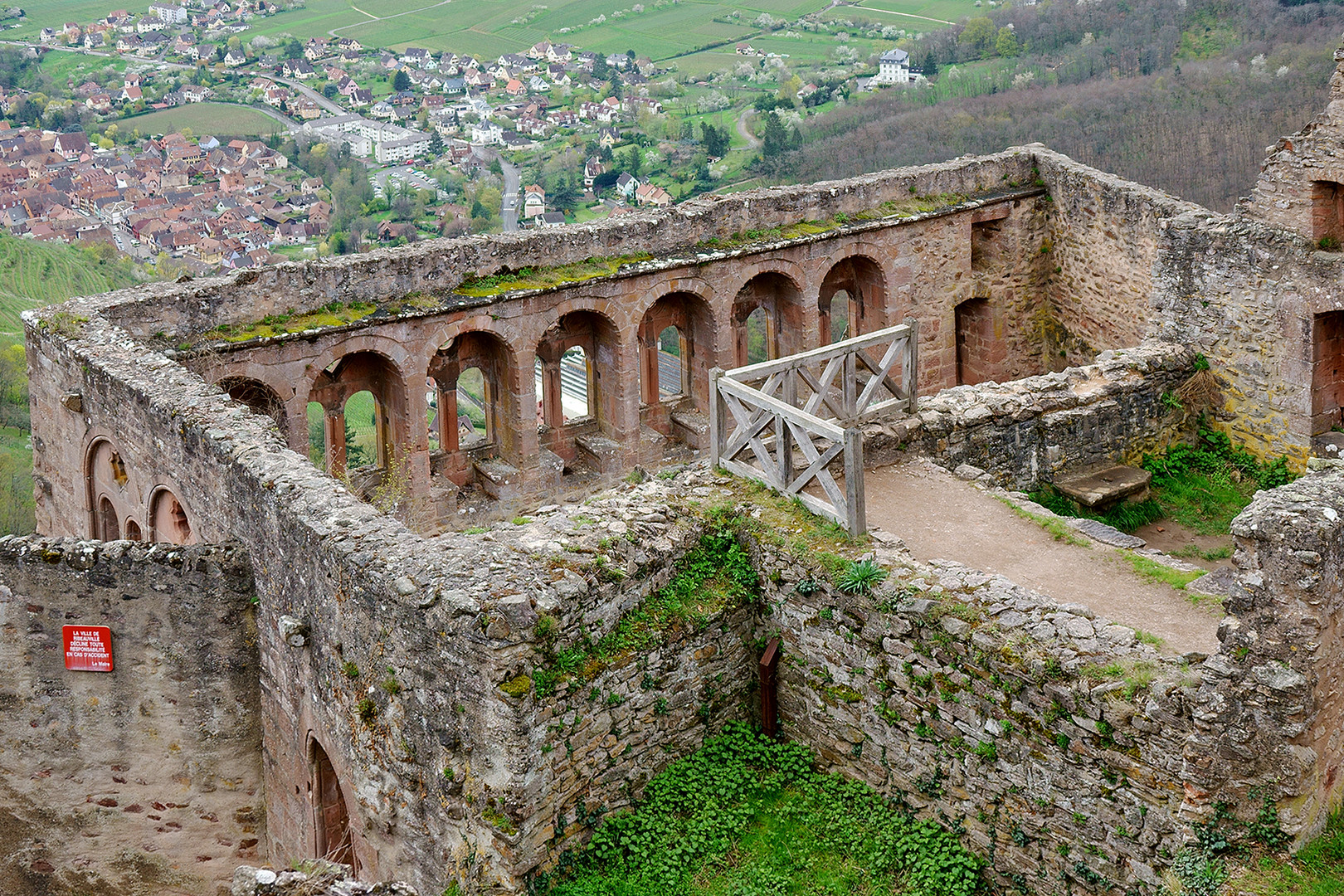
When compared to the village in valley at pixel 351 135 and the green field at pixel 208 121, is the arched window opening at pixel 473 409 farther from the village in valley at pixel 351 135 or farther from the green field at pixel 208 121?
the green field at pixel 208 121

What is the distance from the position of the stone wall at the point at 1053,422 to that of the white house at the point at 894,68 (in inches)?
Answer: 1707

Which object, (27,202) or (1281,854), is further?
(27,202)

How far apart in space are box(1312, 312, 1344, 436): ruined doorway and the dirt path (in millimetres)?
4611

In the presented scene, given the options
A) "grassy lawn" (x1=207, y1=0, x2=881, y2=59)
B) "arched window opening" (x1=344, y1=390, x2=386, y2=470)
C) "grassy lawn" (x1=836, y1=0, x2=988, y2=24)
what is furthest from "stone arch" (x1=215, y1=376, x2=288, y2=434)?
"grassy lawn" (x1=207, y1=0, x2=881, y2=59)

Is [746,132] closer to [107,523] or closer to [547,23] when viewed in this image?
[547,23]

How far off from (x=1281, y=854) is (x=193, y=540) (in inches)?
364

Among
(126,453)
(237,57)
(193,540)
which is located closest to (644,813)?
(193,540)

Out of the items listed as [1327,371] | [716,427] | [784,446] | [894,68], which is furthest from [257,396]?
[894,68]

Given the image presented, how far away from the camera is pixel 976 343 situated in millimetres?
20922

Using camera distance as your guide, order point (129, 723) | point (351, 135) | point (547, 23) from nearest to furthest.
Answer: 1. point (129, 723)
2. point (351, 135)
3. point (547, 23)

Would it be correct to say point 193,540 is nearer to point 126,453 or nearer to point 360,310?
point 126,453

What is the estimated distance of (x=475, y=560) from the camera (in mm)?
9773

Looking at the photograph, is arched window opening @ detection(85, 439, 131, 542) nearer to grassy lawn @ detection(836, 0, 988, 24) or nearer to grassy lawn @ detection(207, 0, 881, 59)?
grassy lawn @ detection(836, 0, 988, 24)

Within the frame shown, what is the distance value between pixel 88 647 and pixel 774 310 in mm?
9793
